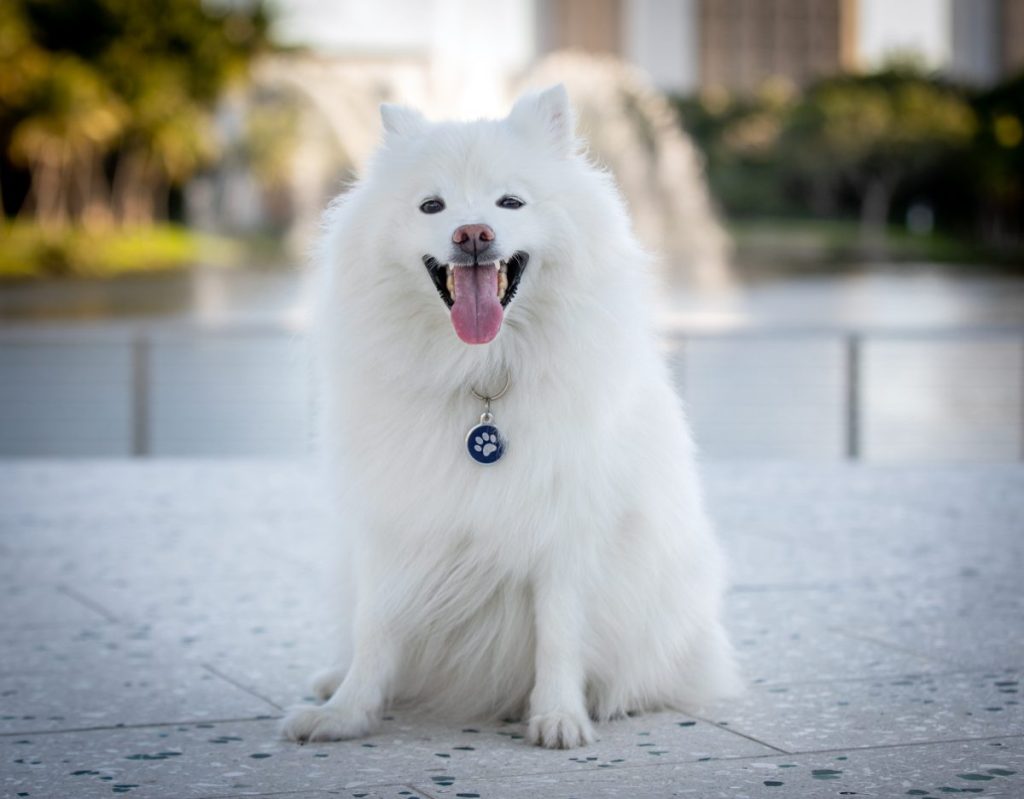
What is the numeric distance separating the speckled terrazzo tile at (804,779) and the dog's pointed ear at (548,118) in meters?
1.44

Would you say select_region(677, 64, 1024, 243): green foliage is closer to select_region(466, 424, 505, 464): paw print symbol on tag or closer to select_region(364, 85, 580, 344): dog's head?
select_region(364, 85, 580, 344): dog's head

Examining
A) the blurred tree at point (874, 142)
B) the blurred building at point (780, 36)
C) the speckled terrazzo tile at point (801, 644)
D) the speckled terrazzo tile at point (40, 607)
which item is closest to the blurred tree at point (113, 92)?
the blurred tree at point (874, 142)

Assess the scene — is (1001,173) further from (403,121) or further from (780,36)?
(403,121)

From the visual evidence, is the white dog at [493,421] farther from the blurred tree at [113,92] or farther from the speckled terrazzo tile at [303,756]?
the blurred tree at [113,92]

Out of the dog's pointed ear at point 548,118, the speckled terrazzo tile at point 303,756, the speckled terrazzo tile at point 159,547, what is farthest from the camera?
the speckled terrazzo tile at point 159,547

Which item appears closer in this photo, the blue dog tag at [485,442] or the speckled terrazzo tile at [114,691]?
the blue dog tag at [485,442]

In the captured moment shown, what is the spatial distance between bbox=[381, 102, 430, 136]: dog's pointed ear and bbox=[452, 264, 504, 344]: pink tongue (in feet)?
1.39

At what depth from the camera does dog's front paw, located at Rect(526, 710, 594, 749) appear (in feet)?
11.1

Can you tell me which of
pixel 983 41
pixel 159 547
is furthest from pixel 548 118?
pixel 983 41

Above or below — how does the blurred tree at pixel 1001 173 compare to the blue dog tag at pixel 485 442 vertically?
above

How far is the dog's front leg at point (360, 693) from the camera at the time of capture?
3.44m

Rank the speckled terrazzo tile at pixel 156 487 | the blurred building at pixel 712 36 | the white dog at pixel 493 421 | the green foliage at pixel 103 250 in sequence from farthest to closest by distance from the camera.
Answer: the blurred building at pixel 712 36 → the green foliage at pixel 103 250 → the speckled terrazzo tile at pixel 156 487 → the white dog at pixel 493 421

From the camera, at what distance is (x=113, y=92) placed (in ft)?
130

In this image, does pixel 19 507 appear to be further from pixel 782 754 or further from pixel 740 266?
pixel 740 266
